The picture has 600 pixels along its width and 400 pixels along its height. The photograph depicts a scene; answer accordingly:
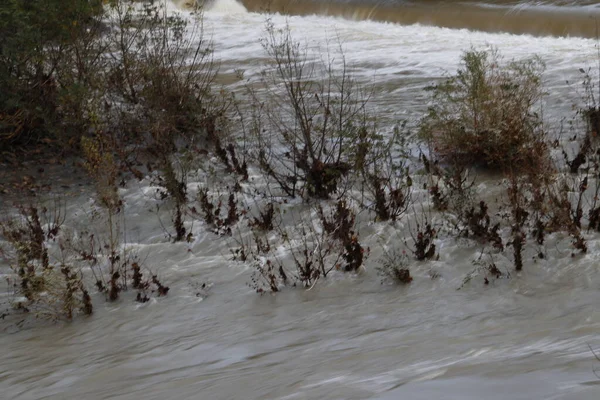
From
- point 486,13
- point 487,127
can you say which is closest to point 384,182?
point 487,127

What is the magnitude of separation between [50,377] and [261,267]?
6.67 feet

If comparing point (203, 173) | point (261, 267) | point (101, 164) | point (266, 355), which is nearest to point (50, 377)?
point (266, 355)

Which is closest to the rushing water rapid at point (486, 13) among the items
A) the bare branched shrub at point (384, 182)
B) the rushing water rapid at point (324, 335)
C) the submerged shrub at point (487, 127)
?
the submerged shrub at point (487, 127)

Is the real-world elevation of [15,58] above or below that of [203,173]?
above

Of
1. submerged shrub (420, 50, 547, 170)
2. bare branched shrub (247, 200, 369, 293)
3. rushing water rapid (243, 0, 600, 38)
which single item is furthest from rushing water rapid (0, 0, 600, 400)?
rushing water rapid (243, 0, 600, 38)

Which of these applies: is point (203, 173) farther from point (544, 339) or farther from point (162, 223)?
point (544, 339)

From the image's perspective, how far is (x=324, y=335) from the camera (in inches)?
210

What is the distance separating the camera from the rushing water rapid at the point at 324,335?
394 cm

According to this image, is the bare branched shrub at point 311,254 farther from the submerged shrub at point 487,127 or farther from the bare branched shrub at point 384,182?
the submerged shrub at point 487,127

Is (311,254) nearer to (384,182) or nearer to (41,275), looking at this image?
(384,182)

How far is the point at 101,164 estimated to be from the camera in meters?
8.07

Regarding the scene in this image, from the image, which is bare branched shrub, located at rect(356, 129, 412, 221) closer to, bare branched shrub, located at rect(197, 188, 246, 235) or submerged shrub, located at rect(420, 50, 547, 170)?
submerged shrub, located at rect(420, 50, 547, 170)

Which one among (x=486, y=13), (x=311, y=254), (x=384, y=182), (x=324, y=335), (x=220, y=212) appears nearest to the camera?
(x=324, y=335)

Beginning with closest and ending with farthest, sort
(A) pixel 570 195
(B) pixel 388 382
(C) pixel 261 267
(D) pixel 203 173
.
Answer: (B) pixel 388 382 → (C) pixel 261 267 → (A) pixel 570 195 → (D) pixel 203 173
